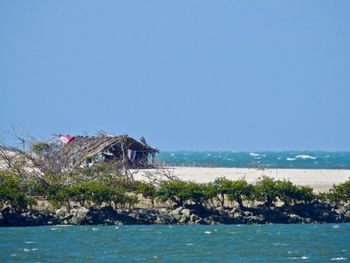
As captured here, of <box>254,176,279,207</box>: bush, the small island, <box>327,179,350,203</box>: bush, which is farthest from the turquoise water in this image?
<box>327,179,350,203</box>: bush

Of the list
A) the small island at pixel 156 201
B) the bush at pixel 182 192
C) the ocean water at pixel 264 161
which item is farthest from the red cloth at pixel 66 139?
the bush at pixel 182 192

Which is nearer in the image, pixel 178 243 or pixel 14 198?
pixel 178 243

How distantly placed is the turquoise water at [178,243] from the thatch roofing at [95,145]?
12460mm

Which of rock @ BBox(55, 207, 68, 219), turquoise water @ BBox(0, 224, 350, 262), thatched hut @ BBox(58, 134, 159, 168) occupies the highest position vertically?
thatched hut @ BBox(58, 134, 159, 168)

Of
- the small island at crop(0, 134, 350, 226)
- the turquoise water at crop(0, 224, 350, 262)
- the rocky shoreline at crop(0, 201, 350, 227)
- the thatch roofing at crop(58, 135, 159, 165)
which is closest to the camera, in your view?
the turquoise water at crop(0, 224, 350, 262)

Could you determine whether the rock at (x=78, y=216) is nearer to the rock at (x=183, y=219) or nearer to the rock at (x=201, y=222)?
the rock at (x=183, y=219)

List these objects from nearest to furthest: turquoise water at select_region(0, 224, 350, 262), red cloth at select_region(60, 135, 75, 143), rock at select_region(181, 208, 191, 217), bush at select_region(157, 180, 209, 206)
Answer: turquoise water at select_region(0, 224, 350, 262) < rock at select_region(181, 208, 191, 217) < bush at select_region(157, 180, 209, 206) < red cloth at select_region(60, 135, 75, 143)

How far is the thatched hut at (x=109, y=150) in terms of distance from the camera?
5056cm

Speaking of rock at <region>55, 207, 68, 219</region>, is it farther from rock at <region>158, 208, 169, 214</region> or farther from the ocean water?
the ocean water

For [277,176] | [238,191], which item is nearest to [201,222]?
[238,191]

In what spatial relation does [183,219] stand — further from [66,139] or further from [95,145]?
[66,139]

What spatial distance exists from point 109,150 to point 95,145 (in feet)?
2.40

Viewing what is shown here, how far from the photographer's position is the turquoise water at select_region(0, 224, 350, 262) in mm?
→ 30172

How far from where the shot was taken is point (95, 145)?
2135 inches
